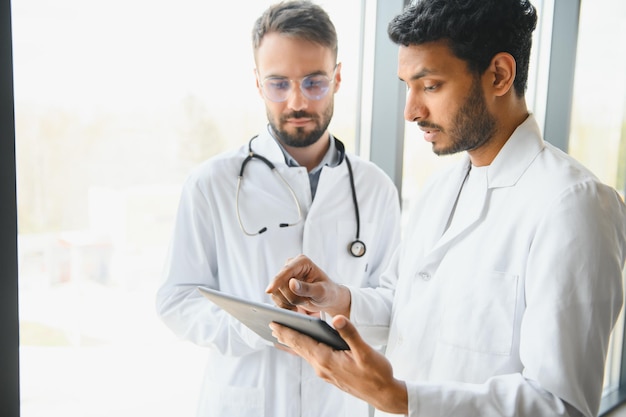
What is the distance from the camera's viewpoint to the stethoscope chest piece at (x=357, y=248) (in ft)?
4.93

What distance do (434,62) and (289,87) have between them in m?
0.47

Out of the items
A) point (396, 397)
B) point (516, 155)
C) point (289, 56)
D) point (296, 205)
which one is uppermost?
point (289, 56)

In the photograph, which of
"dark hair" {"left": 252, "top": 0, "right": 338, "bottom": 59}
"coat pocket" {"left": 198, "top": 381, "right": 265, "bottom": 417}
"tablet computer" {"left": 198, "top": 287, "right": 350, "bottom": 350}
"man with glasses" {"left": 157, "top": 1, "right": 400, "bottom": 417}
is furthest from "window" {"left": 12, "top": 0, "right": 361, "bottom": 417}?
"tablet computer" {"left": 198, "top": 287, "right": 350, "bottom": 350}

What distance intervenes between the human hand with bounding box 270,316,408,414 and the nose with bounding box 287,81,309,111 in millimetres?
691

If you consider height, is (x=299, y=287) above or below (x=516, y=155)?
below

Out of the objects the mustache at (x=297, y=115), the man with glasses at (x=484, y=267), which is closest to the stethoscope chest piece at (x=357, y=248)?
the man with glasses at (x=484, y=267)

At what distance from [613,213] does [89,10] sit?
4.68ft

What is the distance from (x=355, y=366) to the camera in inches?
36.5

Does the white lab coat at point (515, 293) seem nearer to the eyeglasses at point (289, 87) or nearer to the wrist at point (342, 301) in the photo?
the wrist at point (342, 301)

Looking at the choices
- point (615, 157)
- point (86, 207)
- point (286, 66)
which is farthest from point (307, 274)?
point (615, 157)

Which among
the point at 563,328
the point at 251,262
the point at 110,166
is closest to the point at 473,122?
the point at 563,328

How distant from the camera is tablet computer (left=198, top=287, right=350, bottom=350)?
2.92 feet

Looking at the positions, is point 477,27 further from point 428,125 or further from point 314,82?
point 314,82

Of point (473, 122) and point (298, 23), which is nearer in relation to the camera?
point (473, 122)
